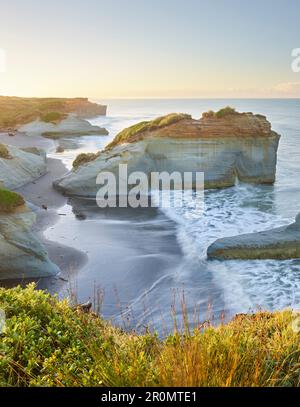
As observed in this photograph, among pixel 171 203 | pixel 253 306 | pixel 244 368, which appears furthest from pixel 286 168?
pixel 244 368

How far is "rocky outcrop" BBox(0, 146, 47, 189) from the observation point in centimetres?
2608

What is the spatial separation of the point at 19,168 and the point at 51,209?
25.3 ft

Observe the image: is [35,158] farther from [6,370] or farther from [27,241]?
[6,370]

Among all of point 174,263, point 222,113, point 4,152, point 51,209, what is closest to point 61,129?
point 4,152

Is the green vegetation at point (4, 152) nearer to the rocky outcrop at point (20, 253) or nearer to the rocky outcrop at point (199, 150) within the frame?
the rocky outcrop at point (199, 150)

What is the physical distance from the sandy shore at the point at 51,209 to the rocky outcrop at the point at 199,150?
1408 mm

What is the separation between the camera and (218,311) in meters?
11.3

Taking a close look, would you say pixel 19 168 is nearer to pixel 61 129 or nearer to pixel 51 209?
pixel 51 209

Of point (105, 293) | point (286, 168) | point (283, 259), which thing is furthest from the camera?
point (286, 168)

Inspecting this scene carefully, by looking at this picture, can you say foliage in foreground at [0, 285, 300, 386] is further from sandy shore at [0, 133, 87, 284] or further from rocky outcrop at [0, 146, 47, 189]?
rocky outcrop at [0, 146, 47, 189]

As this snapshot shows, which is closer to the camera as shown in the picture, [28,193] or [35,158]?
[28,193]

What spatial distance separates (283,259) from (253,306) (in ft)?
12.2

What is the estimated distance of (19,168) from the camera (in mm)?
27875

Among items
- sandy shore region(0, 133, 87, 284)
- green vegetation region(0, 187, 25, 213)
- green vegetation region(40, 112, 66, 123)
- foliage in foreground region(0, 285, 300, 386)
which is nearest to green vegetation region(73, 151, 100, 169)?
sandy shore region(0, 133, 87, 284)
